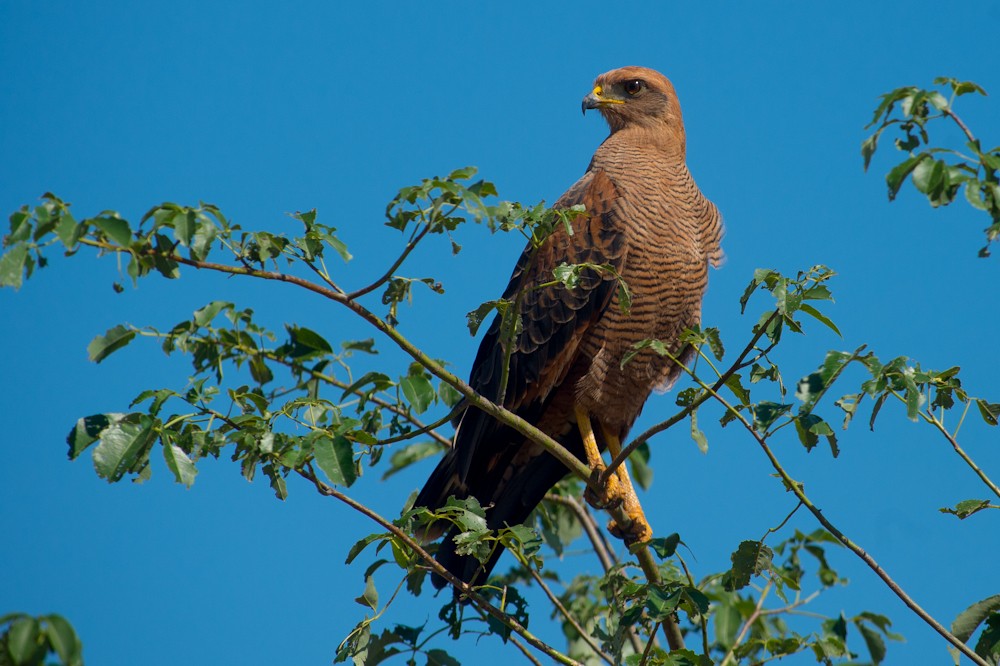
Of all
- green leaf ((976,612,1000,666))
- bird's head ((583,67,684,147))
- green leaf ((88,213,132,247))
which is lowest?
green leaf ((976,612,1000,666))

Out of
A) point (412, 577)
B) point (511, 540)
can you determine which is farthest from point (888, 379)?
point (412, 577)

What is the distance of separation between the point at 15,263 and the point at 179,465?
0.64m

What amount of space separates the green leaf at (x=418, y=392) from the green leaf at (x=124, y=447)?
80 centimetres

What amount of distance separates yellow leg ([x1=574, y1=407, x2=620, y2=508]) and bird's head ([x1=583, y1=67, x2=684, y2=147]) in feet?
5.69

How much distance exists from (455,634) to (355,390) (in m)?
1.27

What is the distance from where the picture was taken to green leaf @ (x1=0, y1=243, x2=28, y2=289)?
2.25m

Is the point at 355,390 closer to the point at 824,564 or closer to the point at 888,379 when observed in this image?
the point at 888,379

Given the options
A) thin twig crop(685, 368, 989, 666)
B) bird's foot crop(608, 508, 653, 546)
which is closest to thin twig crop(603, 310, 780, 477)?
thin twig crop(685, 368, 989, 666)

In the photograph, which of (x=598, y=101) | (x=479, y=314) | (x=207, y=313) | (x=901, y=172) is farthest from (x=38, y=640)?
(x=598, y=101)

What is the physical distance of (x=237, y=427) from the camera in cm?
279

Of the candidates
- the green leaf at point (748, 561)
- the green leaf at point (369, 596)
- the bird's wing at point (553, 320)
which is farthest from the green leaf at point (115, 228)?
the bird's wing at point (553, 320)

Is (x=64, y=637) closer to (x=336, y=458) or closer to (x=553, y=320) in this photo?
(x=336, y=458)

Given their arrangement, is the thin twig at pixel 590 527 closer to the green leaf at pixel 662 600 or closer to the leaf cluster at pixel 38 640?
the green leaf at pixel 662 600

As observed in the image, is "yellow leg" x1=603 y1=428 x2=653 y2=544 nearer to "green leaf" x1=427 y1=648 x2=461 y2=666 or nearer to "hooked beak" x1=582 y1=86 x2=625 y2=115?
"green leaf" x1=427 y1=648 x2=461 y2=666
